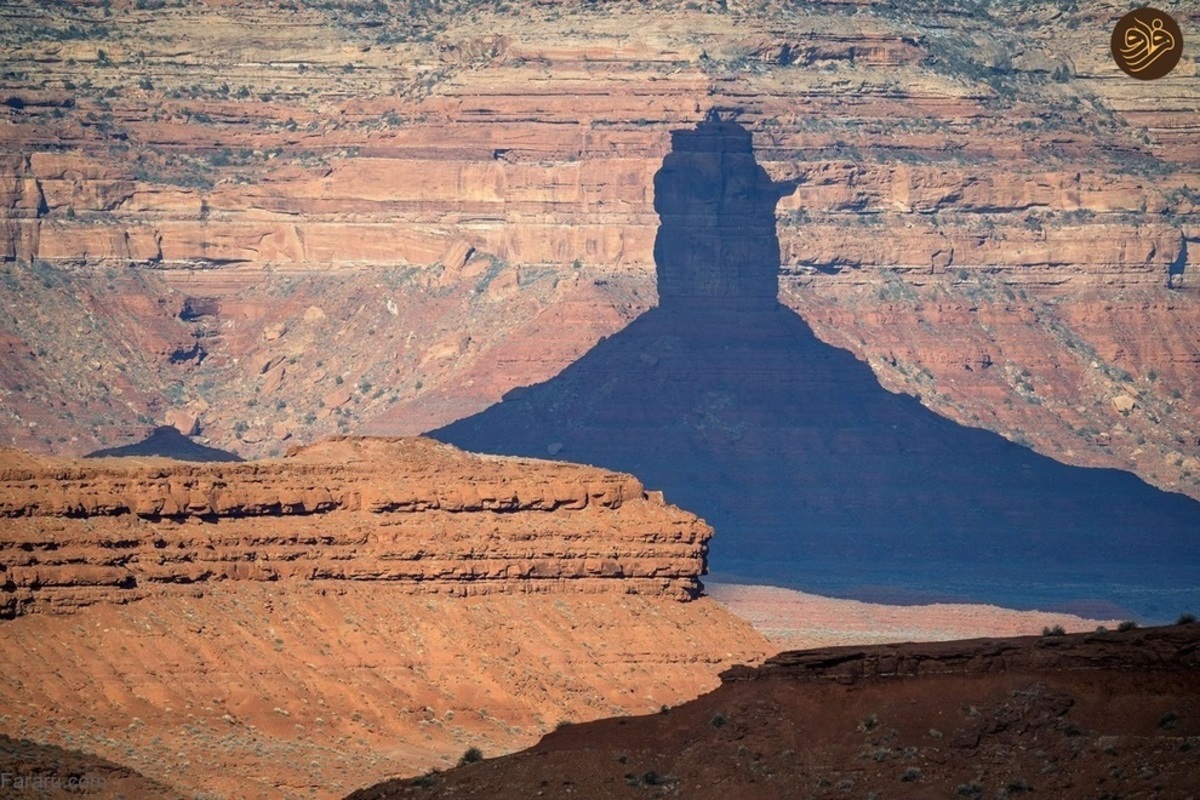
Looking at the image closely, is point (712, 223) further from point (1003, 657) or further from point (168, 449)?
point (1003, 657)

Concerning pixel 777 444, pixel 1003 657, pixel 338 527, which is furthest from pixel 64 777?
pixel 777 444

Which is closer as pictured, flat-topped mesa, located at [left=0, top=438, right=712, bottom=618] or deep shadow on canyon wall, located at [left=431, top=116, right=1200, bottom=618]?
flat-topped mesa, located at [left=0, top=438, right=712, bottom=618]

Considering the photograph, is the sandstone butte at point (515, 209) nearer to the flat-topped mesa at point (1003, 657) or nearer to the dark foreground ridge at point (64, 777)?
the dark foreground ridge at point (64, 777)

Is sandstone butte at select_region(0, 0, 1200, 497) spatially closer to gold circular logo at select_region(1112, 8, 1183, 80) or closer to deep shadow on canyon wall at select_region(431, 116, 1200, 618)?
deep shadow on canyon wall at select_region(431, 116, 1200, 618)

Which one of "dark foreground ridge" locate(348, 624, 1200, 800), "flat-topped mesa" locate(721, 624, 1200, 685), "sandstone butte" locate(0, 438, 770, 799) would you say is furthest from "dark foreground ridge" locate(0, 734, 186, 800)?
"flat-topped mesa" locate(721, 624, 1200, 685)

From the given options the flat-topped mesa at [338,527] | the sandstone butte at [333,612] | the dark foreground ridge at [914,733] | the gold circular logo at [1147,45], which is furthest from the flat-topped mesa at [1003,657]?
the gold circular logo at [1147,45]

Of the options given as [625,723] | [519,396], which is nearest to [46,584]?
[625,723]

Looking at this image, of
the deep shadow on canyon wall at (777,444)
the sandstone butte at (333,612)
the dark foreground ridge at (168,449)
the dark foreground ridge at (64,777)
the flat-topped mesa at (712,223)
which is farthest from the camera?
the flat-topped mesa at (712,223)
